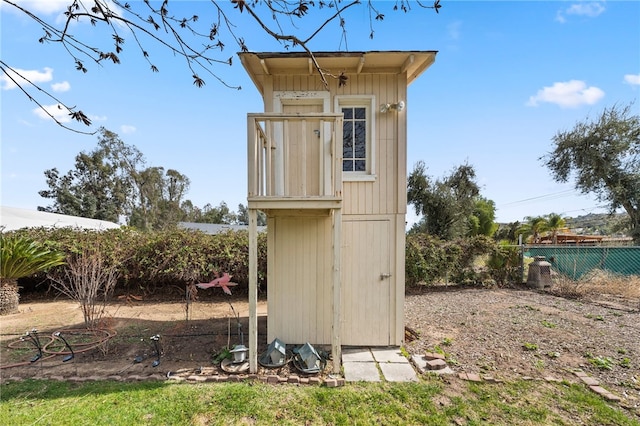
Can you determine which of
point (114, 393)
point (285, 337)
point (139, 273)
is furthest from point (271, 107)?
point (139, 273)

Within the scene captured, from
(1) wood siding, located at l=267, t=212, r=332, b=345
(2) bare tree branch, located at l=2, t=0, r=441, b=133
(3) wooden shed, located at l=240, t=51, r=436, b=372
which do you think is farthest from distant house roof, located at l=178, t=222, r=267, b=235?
(2) bare tree branch, located at l=2, t=0, r=441, b=133

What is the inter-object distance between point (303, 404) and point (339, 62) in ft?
13.8

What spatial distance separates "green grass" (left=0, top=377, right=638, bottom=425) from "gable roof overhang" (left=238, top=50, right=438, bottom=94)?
13.3ft

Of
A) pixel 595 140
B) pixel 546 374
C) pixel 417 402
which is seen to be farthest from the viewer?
pixel 595 140

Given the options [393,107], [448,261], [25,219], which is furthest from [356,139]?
[25,219]

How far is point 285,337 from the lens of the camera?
14.3 ft

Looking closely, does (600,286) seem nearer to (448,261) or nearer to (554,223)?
(448,261)

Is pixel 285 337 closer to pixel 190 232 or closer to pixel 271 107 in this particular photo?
pixel 271 107

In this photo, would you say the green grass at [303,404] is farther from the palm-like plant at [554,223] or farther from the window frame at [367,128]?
A: the palm-like plant at [554,223]

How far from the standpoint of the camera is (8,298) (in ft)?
20.4

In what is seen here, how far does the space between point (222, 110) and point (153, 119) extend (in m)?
3.54

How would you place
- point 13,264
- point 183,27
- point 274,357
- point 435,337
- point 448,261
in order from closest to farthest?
1. point 183,27
2. point 274,357
3. point 435,337
4. point 13,264
5. point 448,261

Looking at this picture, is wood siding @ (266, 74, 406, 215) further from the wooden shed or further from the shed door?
the shed door

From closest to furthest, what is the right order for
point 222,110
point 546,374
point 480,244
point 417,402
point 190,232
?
point 417,402 < point 546,374 < point 222,110 < point 190,232 < point 480,244
